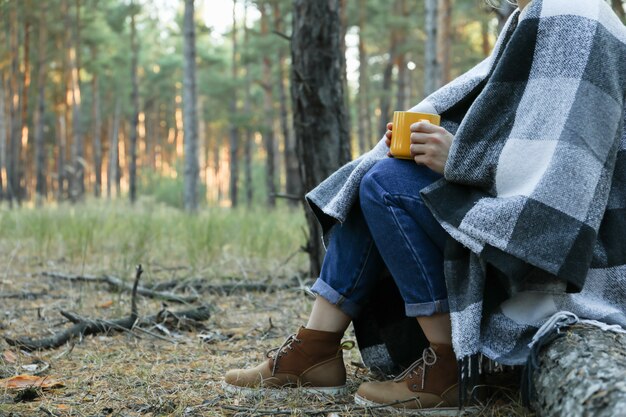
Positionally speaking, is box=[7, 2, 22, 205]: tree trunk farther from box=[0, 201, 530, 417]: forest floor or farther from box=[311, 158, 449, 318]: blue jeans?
box=[311, 158, 449, 318]: blue jeans

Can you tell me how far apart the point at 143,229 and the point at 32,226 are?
103cm

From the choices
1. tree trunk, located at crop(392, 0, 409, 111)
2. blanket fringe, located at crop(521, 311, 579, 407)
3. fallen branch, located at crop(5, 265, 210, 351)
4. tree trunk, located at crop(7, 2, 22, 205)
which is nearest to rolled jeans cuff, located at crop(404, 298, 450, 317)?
blanket fringe, located at crop(521, 311, 579, 407)

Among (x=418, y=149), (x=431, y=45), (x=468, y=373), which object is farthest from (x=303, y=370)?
(x=431, y=45)

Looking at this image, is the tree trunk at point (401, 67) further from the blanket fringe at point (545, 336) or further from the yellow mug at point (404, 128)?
the blanket fringe at point (545, 336)

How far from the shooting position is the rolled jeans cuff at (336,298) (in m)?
1.90

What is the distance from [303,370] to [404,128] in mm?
795

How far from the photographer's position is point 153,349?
2613mm

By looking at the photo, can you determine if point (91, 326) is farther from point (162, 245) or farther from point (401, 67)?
point (401, 67)

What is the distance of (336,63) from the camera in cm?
373

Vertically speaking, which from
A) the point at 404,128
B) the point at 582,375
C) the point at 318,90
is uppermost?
the point at 318,90

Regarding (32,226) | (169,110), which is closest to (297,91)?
(32,226)

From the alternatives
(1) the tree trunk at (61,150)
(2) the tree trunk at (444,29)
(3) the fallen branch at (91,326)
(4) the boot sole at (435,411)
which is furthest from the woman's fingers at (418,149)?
(1) the tree trunk at (61,150)

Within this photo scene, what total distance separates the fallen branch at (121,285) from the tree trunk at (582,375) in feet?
7.34

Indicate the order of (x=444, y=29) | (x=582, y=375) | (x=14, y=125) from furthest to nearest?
(x=14, y=125) < (x=444, y=29) < (x=582, y=375)
